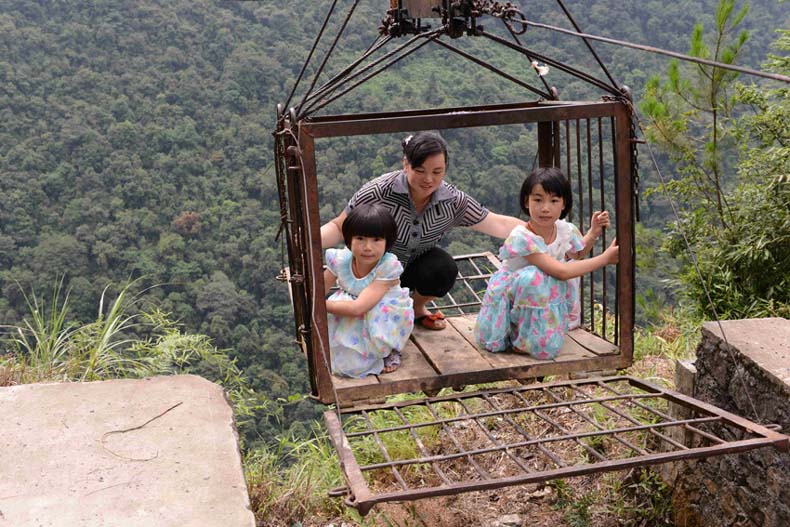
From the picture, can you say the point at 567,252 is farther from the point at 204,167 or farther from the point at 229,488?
the point at 204,167

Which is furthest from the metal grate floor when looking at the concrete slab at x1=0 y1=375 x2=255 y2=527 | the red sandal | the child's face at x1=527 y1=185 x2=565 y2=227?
the child's face at x1=527 y1=185 x2=565 y2=227

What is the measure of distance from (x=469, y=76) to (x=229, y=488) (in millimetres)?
12050

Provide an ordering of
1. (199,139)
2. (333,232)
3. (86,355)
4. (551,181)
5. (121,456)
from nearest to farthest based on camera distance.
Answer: (121,456) < (551,181) < (333,232) < (86,355) < (199,139)

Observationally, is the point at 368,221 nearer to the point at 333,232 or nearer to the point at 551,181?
the point at 333,232

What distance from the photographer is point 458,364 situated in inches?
100

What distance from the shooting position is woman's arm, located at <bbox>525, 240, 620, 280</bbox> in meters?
2.51

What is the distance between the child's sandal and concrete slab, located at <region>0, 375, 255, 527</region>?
0.53 meters

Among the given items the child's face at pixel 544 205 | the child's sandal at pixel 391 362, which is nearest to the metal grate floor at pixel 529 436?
the child's sandal at pixel 391 362

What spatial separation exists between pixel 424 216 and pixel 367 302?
0.54 meters

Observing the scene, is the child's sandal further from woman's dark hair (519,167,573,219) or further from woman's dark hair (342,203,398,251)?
woman's dark hair (519,167,573,219)

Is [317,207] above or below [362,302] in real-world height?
above

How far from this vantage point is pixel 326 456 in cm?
361

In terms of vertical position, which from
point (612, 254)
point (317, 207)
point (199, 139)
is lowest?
point (199, 139)

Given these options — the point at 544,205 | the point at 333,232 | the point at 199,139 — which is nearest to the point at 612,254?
the point at 544,205
